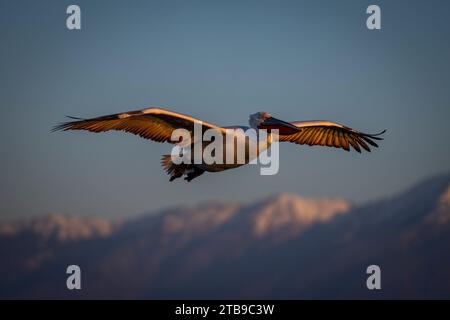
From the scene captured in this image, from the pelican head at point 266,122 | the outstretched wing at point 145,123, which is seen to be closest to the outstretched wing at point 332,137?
the pelican head at point 266,122

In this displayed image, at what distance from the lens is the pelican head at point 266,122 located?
13.2 metres

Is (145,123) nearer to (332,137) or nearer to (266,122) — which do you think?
(266,122)

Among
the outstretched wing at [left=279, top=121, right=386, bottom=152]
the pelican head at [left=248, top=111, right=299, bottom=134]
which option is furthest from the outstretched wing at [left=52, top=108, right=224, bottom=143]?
the outstretched wing at [left=279, top=121, right=386, bottom=152]

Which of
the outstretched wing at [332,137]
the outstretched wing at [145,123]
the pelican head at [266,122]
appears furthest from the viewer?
the outstretched wing at [332,137]

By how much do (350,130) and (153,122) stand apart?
12.6ft

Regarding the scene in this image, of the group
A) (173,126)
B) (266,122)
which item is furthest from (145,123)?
(266,122)

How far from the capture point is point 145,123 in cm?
1289

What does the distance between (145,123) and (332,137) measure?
385cm

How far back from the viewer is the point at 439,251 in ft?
307

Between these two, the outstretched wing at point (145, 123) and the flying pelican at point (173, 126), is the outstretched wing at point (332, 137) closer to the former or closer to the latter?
the flying pelican at point (173, 126)

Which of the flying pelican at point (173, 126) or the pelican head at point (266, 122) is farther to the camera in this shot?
the pelican head at point (266, 122)

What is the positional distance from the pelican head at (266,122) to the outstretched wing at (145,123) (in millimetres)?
919
